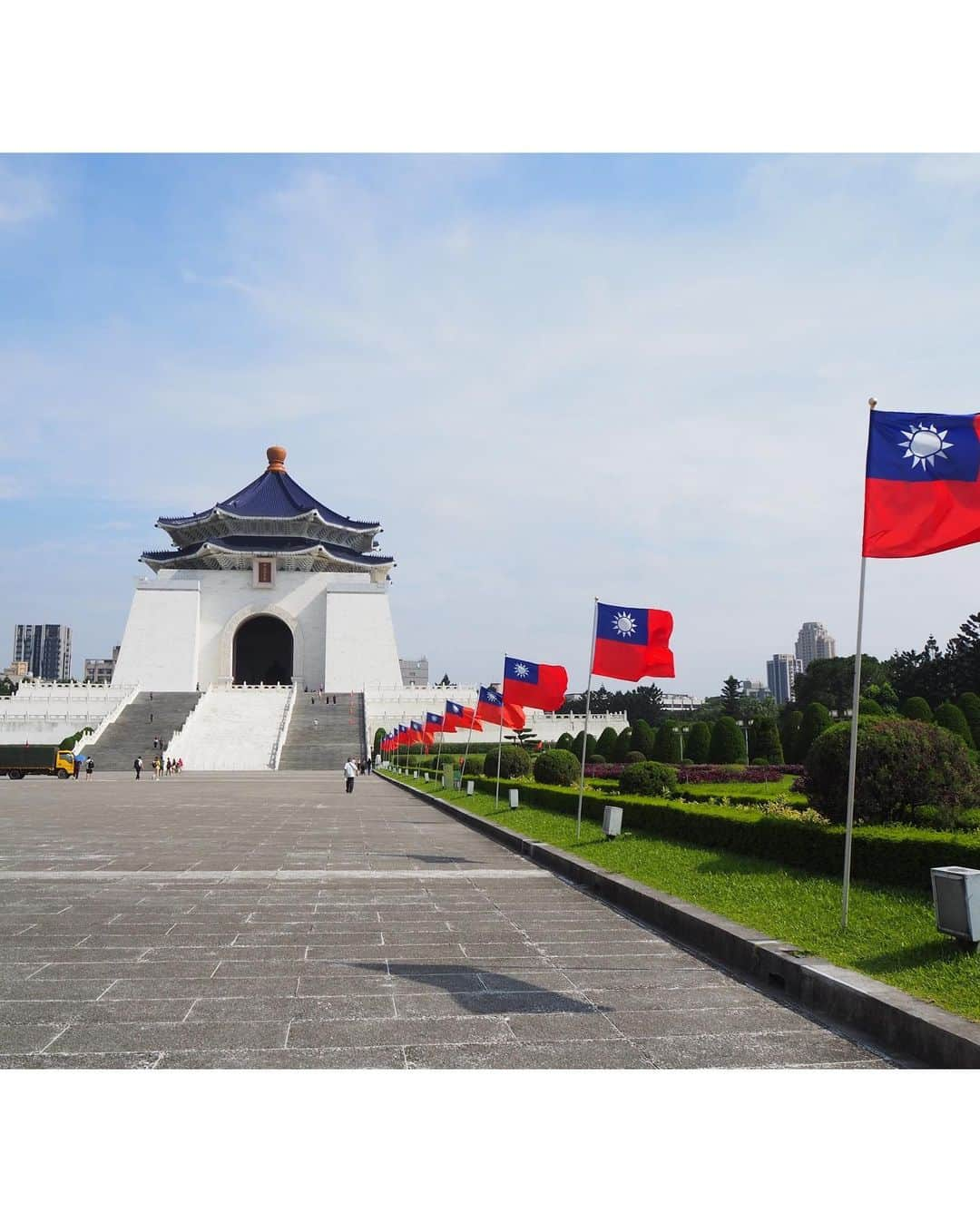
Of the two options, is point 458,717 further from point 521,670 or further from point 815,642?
point 815,642

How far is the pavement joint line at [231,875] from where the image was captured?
7.97 m

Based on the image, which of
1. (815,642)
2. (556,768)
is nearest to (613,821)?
(556,768)

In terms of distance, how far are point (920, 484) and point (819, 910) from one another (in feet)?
8.00

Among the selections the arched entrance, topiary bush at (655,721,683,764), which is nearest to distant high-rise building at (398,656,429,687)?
the arched entrance

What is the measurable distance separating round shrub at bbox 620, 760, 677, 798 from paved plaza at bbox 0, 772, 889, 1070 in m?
3.01

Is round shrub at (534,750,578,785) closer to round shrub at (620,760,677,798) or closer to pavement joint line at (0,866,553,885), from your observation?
round shrub at (620,760,677,798)

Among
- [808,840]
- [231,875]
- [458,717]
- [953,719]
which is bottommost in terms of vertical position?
[231,875]

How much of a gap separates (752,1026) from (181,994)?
7.93 feet

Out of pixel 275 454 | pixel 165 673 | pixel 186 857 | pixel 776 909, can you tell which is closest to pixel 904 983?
pixel 776 909

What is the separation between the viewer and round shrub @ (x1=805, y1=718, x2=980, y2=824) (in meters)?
7.44

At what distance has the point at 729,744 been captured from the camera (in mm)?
27562

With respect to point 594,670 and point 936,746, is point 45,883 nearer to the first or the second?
point 594,670

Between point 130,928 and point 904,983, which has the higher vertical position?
point 904,983

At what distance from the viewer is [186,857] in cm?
952
